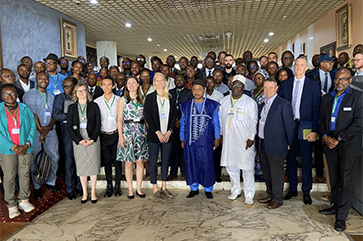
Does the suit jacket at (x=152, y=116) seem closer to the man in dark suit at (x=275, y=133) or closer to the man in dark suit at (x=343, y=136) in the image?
the man in dark suit at (x=275, y=133)

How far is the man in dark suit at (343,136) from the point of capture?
3123 millimetres

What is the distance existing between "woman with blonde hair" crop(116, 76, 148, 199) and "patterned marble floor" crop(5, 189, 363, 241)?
707 mm

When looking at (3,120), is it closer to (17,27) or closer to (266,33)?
(17,27)

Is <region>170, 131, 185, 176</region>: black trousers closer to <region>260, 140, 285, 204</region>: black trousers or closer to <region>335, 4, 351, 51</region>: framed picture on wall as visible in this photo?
<region>260, 140, 285, 204</region>: black trousers

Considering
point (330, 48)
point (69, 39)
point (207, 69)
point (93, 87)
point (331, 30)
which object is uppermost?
point (331, 30)

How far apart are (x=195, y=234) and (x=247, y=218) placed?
787 millimetres

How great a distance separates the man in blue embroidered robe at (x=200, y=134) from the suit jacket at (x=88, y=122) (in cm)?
124

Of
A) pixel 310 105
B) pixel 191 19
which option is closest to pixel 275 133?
pixel 310 105

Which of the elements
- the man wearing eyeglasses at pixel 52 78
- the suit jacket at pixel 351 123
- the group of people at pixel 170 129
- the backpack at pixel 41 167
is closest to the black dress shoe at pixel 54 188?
the group of people at pixel 170 129

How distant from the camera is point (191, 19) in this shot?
400 inches

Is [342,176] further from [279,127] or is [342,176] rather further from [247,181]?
[247,181]

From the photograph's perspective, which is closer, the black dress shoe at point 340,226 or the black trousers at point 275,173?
the black dress shoe at point 340,226

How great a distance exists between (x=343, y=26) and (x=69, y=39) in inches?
342

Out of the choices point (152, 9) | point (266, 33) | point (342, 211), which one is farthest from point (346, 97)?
point (266, 33)
